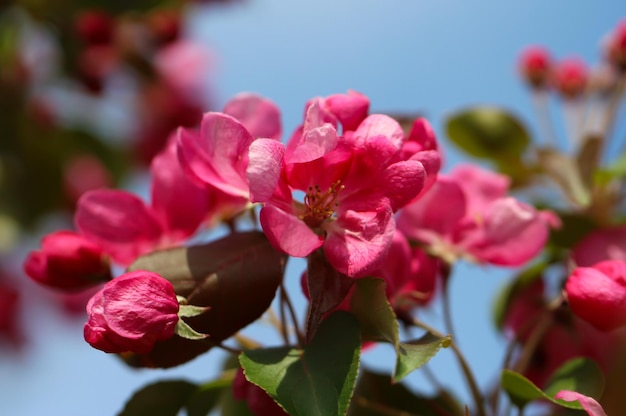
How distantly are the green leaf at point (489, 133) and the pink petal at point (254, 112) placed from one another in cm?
72

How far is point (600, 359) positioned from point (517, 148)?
56cm

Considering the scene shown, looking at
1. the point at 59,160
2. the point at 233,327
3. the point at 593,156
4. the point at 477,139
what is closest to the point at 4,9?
the point at 59,160

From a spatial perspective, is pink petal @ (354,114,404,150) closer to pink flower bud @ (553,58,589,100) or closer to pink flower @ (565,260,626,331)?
pink flower @ (565,260,626,331)

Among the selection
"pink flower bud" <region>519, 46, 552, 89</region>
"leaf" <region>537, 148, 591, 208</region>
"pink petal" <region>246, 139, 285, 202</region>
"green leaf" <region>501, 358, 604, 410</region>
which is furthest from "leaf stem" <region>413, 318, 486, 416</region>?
"pink flower bud" <region>519, 46, 552, 89</region>

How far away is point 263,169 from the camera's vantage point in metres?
0.74

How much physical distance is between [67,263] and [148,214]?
0.44 ft

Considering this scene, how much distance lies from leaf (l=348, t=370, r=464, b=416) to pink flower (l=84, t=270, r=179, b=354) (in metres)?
0.41

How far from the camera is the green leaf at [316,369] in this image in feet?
2.38

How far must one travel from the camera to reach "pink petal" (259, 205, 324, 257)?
0.77 metres

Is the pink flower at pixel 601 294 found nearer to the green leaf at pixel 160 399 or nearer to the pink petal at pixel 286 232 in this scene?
the pink petal at pixel 286 232

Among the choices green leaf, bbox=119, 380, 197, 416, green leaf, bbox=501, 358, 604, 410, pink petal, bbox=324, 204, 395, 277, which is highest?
pink petal, bbox=324, 204, 395, 277

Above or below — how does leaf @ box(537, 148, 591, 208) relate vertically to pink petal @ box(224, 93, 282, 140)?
below

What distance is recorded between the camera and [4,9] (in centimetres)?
252

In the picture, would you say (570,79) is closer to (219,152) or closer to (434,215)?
(434,215)
